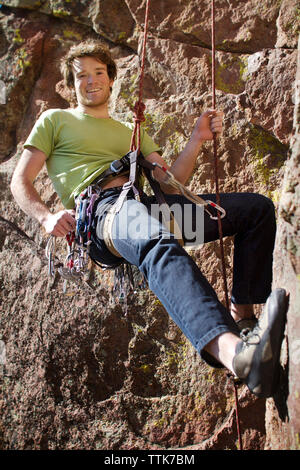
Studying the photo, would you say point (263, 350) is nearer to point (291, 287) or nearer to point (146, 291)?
point (291, 287)

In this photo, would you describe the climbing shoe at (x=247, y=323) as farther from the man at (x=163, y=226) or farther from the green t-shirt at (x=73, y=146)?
the green t-shirt at (x=73, y=146)

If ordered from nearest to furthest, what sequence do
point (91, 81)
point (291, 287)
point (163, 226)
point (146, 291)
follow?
point (291, 287)
point (163, 226)
point (91, 81)
point (146, 291)

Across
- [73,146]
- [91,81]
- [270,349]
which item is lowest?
[270,349]

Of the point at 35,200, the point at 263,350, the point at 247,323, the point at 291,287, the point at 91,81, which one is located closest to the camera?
the point at 263,350

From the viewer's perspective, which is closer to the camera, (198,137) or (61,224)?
(61,224)

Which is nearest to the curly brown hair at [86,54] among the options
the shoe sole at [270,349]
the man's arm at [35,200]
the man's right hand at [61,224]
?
the man's arm at [35,200]

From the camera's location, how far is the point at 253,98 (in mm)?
3357

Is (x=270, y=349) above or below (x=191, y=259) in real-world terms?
below

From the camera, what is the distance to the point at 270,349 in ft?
4.97

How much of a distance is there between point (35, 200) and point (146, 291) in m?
1.28

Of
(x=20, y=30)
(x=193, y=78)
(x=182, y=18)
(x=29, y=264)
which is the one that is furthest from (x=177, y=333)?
(x=20, y=30)

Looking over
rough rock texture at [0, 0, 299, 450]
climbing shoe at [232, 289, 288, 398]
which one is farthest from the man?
rough rock texture at [0, 0, 299, 450]

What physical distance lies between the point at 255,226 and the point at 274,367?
0.96 m

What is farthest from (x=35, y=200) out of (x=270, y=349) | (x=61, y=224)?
(x=270, y=349)
